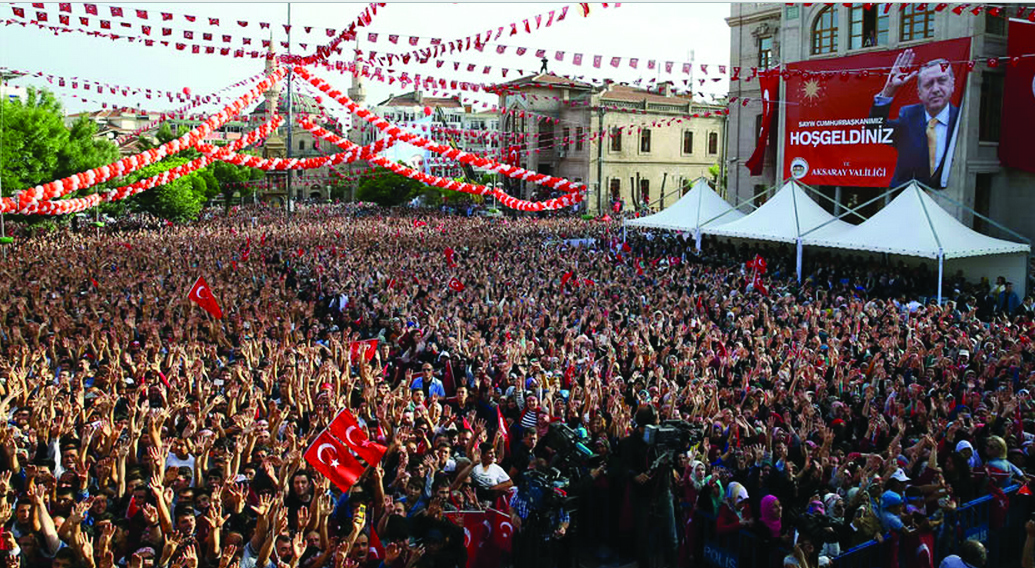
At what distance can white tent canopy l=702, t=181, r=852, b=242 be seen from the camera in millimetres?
21297

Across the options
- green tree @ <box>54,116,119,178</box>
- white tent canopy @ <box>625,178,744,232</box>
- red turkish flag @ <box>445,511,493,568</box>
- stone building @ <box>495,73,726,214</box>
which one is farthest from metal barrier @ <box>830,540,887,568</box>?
stone building @ <box>495,73,726,214</box>

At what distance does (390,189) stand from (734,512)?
50.4 metres

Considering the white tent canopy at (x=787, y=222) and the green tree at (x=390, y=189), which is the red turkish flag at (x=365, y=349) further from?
the green tree at (x=390, y=189)

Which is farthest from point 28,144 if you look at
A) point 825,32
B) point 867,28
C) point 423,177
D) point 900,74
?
point 900,74

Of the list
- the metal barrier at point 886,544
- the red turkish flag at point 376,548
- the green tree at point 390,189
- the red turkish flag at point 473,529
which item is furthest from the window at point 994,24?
the green tree at point 390,189

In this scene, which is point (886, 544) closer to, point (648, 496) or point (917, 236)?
point (648, 496)

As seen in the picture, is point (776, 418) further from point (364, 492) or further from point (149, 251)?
point (149, 251)

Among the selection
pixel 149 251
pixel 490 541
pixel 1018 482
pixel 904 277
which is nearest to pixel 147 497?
pixel 490 541

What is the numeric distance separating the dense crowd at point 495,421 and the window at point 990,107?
29.4ft

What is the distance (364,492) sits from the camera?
22.0 ft

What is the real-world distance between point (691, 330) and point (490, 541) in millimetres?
7337

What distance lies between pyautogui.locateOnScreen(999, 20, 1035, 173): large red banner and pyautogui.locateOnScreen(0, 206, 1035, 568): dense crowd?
8.23 m

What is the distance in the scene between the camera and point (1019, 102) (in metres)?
22.0

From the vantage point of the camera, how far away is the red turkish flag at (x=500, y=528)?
6.52m
